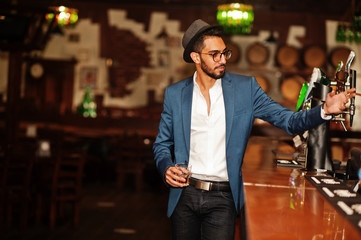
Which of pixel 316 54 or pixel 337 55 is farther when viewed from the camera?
pixel 316 54

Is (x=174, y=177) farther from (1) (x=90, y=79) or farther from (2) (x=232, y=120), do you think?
(1) (x=90, y=79)

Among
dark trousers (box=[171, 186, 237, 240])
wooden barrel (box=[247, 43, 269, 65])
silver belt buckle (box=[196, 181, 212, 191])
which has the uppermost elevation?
wooden barrel (box=[247, 43, 269, 65])

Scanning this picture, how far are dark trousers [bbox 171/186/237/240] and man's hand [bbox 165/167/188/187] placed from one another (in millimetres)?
229

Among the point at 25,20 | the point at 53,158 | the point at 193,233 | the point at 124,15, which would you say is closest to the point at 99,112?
the point at 124,15

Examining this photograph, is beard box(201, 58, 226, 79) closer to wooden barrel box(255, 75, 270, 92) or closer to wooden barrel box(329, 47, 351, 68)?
wooden barrel box(255, 75, 270, 92)

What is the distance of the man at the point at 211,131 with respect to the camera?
97.9 inches

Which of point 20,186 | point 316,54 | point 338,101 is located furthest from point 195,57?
point 316,54

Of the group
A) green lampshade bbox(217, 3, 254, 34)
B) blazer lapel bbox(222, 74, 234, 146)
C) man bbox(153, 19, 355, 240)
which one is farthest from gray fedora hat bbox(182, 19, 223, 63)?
green lampshade bbox(217, 3, 254, 34)

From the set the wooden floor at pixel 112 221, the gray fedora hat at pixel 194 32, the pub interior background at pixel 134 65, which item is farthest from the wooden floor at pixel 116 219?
the gray fedora hat at pixel 194 32

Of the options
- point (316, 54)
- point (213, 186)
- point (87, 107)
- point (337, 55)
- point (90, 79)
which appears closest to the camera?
point (213, 186)

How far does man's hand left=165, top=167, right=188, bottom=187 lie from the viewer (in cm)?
227

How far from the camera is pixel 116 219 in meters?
6.07

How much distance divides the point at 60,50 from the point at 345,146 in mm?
8223

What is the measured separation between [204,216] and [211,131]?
440mm
